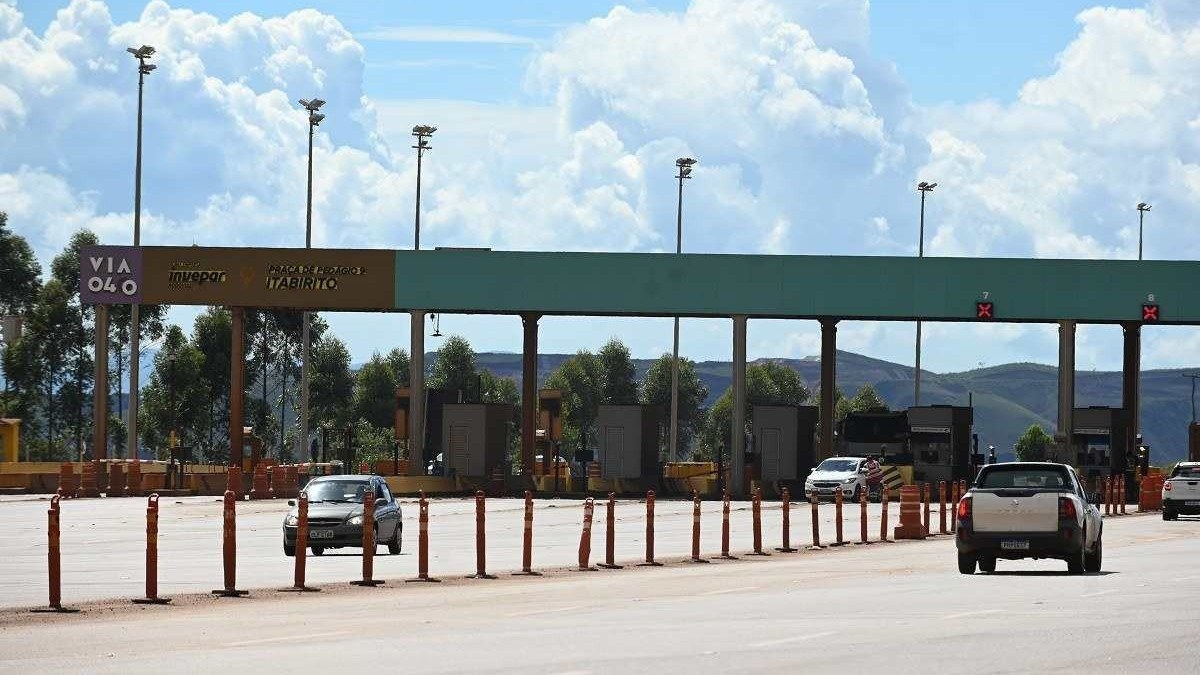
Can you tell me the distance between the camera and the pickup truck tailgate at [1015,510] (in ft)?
91.4

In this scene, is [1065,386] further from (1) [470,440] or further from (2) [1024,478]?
(2) [1024,478]

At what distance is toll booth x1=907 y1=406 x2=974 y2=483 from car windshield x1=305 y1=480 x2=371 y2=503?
36.7 m

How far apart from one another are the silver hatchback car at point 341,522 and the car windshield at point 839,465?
1147 inches

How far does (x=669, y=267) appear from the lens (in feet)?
220

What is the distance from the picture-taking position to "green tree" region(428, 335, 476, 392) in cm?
18138

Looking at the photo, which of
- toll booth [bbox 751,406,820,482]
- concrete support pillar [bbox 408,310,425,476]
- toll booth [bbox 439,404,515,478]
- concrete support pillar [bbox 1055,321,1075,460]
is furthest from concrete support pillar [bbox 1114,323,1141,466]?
concrete support pillar [bbox 408,310,425,476]

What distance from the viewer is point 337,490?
34.5 metres

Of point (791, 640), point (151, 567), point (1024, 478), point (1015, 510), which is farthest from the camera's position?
point (1024, 478)

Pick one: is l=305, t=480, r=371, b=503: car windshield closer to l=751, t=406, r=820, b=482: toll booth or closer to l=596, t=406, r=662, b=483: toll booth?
l=596, t=406, r=662, b=483: toll booth

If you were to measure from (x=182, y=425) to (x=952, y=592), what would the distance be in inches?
4200

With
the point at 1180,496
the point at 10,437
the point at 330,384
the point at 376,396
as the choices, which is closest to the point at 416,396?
the point at 10,437

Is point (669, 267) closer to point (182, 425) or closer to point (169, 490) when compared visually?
point (169, 490)

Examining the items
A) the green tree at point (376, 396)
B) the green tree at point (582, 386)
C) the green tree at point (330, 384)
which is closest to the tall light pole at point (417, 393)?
the green tree at point (330, 384)

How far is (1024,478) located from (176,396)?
101m
